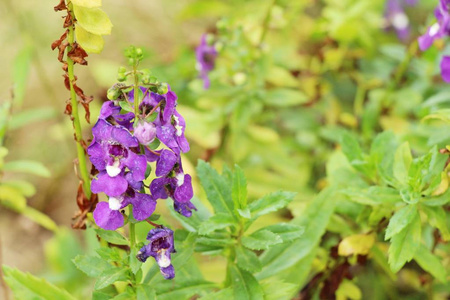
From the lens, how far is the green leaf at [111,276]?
1.37m

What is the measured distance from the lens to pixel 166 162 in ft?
4.32

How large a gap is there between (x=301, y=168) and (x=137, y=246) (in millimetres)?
1560

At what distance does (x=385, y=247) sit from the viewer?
2131 millimetres

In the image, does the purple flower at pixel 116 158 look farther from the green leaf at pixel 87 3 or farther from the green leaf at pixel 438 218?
the green leaf at pixel 438 218

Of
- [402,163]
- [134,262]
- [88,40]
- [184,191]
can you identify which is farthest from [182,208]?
[402,163]

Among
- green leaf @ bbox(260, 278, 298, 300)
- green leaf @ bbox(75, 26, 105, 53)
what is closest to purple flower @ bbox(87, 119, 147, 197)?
green leaf @ bbox(75, 26, 105, 53)

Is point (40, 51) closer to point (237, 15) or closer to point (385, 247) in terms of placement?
point (237, 15)

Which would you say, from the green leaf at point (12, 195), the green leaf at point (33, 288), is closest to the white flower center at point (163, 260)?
the green leaf at point (33, 288)

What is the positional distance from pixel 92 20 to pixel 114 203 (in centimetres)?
48

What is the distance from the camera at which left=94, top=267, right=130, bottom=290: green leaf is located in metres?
1.37

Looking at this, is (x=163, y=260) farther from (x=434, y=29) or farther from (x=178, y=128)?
(x=434, y=29)

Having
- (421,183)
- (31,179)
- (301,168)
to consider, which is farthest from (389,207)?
(31,179)

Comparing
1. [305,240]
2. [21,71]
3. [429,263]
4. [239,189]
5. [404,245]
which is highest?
[21,71]

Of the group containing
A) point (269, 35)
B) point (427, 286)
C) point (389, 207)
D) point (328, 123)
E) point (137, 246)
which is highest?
point (269, 35)
